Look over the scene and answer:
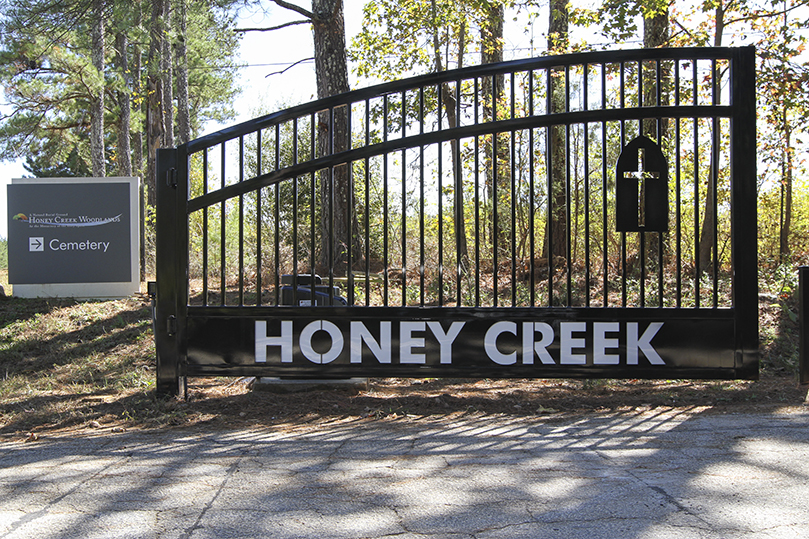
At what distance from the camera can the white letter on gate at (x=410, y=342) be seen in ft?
16.9

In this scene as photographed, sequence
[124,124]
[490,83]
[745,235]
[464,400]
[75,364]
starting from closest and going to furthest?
[745,235], [464,400], [75,364], [490,83], [124,124]

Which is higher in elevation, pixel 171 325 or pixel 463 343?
pixel 171 325

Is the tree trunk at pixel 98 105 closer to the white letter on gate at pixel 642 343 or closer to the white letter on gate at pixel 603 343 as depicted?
Result: the white letter on gate at pixel 603 343

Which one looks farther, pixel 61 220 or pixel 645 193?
pixel 61 220

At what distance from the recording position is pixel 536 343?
5.10 meters

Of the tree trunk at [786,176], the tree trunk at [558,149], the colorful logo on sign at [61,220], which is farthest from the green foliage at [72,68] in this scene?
the tree trunk at [786,176]

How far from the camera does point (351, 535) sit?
2.66 m

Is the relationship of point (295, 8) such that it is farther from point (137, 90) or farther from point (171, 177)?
point (137, 90)

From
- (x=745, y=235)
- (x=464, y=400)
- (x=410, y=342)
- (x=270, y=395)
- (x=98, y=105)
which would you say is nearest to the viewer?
(x=745, y=235)

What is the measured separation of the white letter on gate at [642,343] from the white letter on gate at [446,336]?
4.41 feet

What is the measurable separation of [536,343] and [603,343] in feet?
1.76

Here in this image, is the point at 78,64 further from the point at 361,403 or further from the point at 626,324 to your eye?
the point at 626,324

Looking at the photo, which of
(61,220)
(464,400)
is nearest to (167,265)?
(464,400)

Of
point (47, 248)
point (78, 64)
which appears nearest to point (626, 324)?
point (47, 248)
